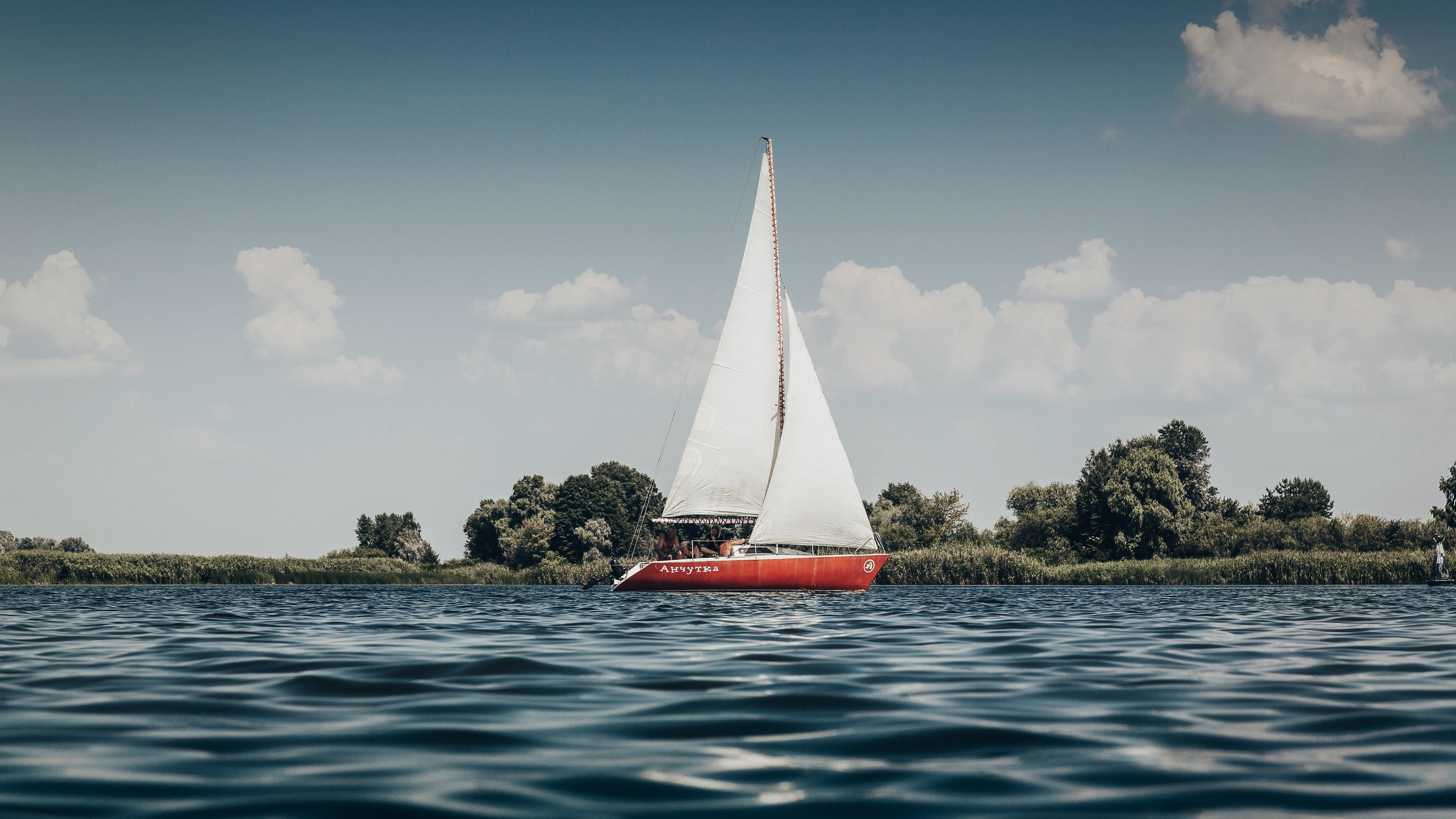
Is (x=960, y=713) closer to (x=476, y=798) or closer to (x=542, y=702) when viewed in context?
(x=542, y=702)

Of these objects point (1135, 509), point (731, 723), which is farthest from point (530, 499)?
point (731, 723)

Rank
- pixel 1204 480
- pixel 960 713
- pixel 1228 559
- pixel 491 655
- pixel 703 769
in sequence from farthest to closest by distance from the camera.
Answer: pixel 1204 480, pixel 1228 559, pixel 491 655, pixel 960 713, pixel 703 769

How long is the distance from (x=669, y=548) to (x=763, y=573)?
4961 mm

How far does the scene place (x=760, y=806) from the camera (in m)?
4.70

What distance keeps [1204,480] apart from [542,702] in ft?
381

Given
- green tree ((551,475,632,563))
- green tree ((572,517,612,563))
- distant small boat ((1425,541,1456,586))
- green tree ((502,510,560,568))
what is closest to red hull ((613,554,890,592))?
distant small boat ((1425,541,1456,586))

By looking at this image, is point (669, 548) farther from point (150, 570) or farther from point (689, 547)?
point (150, 570)

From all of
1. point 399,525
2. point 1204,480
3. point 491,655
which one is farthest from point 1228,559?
point 399,525

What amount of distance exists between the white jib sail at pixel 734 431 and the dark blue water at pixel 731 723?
25114mm

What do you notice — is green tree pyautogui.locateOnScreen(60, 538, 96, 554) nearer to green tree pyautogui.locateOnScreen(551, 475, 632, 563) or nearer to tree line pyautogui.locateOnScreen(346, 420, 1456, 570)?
tree line pyautogui.locateOnScreen(346, 420, 1456, 570)

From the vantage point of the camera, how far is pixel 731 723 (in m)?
6.89

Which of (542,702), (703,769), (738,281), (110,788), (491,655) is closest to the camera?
(110,788)

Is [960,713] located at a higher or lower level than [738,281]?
lower

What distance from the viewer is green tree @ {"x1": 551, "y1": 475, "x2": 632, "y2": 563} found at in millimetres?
99000
